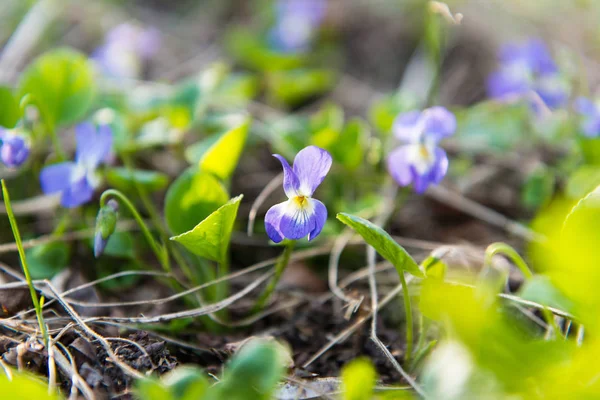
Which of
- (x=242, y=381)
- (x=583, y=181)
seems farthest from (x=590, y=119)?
(x=242, y=381)

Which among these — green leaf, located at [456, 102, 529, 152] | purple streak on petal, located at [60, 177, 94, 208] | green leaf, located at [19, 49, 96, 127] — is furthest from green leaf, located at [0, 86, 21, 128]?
green leaf, located at [456, 102, 529, 152]

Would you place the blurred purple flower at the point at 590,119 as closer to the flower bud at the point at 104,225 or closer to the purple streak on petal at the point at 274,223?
the purple streak on petal at the point at 274,223

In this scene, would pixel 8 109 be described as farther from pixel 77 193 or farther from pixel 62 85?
pixel 77 193

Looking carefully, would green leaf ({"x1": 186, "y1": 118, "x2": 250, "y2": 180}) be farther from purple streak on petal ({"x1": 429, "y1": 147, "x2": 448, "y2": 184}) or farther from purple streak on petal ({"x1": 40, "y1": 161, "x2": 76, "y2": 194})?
purple streak on petal ({"x1": 429, "y1": 147, "x2": 448, "y2": 184})

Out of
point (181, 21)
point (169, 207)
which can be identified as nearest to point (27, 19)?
point (181, 21)

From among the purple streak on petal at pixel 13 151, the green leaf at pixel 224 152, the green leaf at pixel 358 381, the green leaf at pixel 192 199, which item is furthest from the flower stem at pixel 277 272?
the purple streak on petal at pixel 13 151
